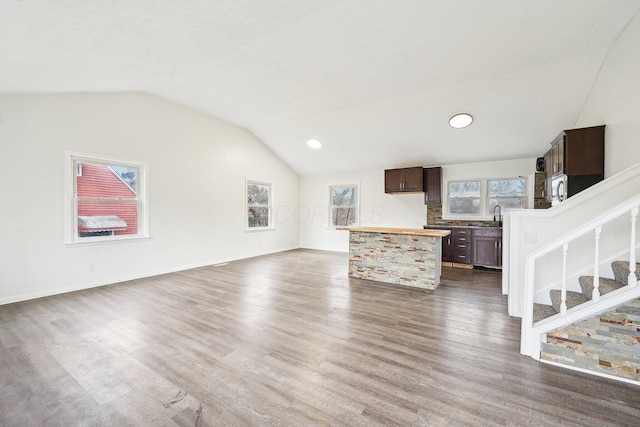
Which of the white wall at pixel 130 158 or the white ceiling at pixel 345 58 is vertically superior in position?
the white ceiling at pixel 345 58

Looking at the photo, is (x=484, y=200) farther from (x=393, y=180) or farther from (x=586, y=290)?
(x=586, y=290)

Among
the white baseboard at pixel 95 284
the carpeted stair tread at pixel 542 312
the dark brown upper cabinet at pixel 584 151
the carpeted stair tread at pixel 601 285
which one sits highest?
the dark brown upper cabinet at pixel 584 151

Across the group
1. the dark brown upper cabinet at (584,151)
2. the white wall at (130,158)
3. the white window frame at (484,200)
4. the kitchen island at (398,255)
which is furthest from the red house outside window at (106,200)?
the white window frame at (484,200)

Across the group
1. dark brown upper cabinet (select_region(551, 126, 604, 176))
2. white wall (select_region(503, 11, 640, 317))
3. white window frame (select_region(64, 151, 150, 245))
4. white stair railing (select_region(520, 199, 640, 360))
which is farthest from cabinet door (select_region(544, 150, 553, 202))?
white window frame (select_region(64, 151, 150, 245))

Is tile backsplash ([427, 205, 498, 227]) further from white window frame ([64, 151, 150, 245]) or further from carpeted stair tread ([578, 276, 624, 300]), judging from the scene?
white window frame ([64, 151, 150, 245])

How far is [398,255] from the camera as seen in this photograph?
441cm

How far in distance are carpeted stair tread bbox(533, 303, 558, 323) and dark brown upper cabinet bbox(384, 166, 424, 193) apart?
412cm

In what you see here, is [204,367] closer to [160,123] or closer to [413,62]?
[413,62]

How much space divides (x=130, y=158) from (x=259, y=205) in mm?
3183

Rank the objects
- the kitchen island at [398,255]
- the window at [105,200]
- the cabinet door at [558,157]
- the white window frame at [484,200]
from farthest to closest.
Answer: the white window frame at [484,200], the kitchen island at [398,255], the window at [105,200], the cabinet door at [558,157]

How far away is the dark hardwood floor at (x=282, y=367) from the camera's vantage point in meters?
1.61

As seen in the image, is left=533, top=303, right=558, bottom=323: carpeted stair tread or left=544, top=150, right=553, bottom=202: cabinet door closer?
left=533, top=303, right=558, bottom=323: carpeted stair tread

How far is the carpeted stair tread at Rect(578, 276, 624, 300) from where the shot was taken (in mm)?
2143

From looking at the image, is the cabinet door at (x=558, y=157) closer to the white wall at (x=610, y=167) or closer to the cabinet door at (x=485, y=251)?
the white wall at (x=610, y=167)
